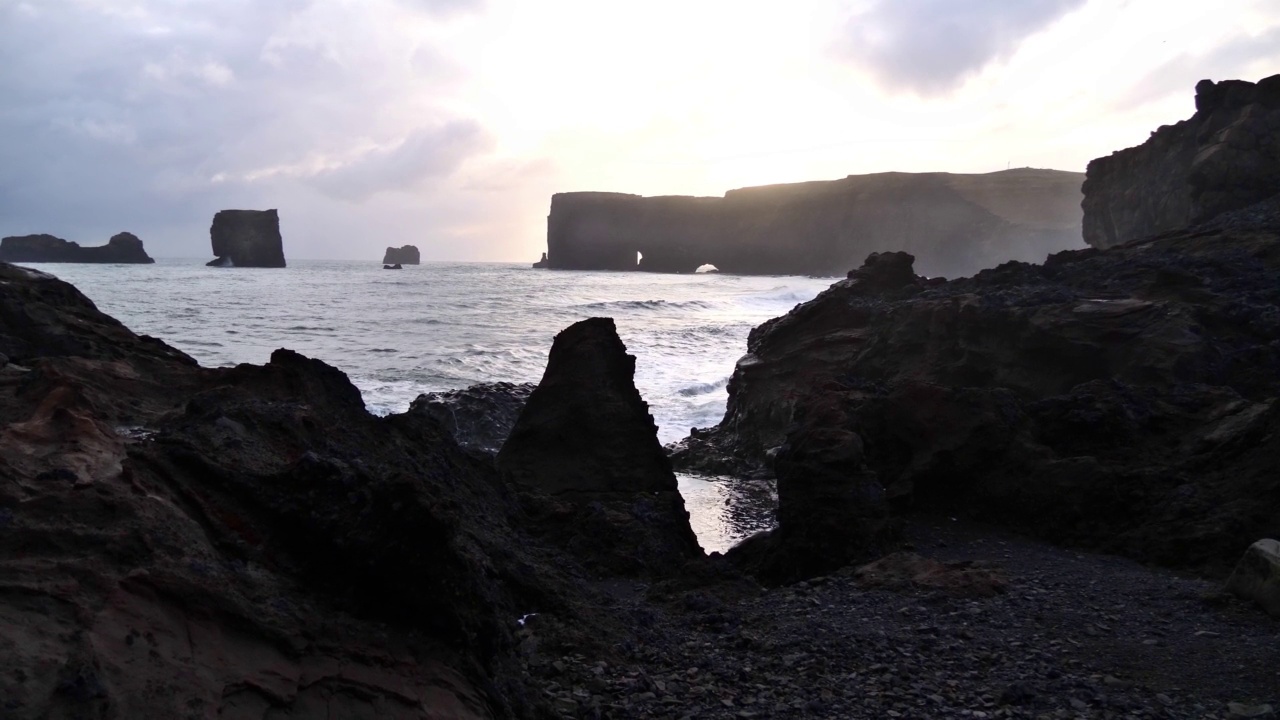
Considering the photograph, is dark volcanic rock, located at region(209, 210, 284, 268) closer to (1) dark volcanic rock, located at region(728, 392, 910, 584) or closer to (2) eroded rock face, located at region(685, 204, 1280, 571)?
(2) eroded rock face, located at region(685, 204, 1280, 571)

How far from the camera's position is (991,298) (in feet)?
41.8

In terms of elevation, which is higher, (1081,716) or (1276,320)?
(1276,320)

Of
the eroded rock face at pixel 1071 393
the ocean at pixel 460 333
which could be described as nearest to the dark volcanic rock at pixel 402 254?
the ocean at pixel 460 333

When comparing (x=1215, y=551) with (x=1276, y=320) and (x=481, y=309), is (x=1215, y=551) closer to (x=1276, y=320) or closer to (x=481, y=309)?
(x=1276, y=320)

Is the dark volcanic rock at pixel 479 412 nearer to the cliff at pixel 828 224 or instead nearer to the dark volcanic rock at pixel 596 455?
the dark volcanic rock at pixel 596 455

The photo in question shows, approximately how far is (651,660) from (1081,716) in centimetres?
203

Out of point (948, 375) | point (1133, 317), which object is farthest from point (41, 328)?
point (1133, 317)

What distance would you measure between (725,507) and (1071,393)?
4142mm

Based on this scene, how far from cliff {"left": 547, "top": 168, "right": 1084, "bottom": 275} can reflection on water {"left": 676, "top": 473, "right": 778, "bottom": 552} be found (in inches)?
2642

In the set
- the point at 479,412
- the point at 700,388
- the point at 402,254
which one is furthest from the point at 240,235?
the point at 479,412

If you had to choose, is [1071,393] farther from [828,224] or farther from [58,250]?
[58,250]

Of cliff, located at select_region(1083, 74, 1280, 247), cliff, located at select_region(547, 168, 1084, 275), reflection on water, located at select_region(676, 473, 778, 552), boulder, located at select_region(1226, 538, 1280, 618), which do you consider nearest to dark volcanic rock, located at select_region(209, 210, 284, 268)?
cliff, located at select_region(547, 168, 1084, 275)

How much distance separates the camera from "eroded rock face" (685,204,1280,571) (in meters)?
7.61

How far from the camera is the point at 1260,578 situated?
18.5 ft
